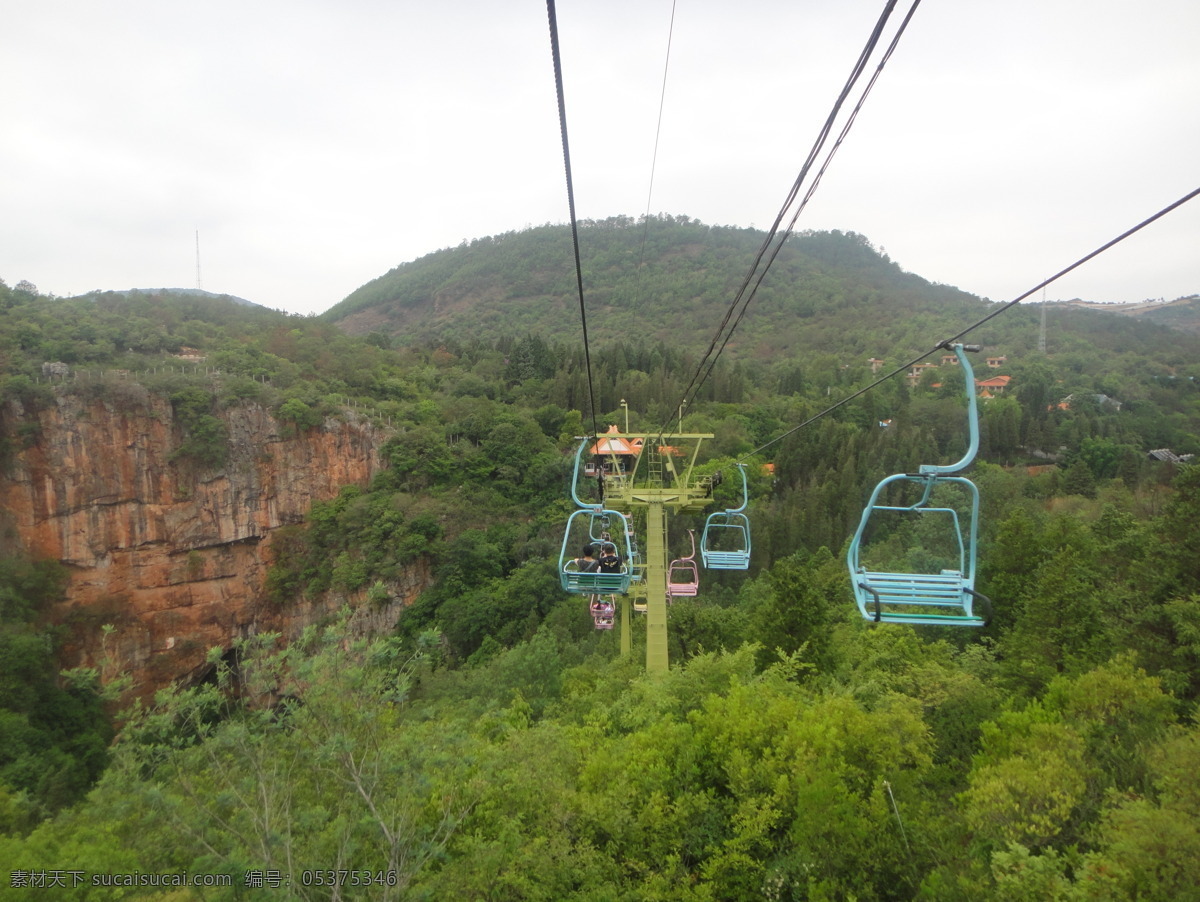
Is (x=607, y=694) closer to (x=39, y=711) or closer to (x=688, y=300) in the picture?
(x=39, y=711)

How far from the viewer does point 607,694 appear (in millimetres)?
9875

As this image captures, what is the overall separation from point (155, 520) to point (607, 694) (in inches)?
910

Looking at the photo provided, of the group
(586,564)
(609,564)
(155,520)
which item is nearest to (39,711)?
(155,520)

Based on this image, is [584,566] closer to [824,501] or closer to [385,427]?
[824,501]

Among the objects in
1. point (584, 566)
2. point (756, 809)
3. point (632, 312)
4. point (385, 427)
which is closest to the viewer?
point (756, 809)

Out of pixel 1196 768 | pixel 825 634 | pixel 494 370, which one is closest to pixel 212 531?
pixel 494 370

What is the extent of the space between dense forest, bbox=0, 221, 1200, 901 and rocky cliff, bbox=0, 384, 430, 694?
2.50 feet

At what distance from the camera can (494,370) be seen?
41625 mm

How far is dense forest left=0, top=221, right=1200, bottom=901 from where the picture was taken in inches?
195

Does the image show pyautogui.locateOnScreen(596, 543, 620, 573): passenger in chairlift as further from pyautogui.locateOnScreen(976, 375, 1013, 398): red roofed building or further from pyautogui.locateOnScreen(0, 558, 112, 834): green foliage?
pyautogui.locateOnScreen(976, 375, 1013, 398): red roofed building

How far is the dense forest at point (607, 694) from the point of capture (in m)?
4.95

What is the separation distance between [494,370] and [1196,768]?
131 feet

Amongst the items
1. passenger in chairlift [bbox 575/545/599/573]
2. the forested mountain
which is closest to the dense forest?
passenger in chairlift [bbox 575/545/599/573]

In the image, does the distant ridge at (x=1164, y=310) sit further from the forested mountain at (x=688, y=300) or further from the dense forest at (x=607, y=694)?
the dense forest at (x=607, y=694)
